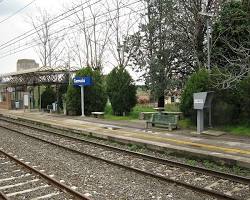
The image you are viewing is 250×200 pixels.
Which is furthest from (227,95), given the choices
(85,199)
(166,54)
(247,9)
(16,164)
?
(85,199)

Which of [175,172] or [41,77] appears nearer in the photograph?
[175,172]

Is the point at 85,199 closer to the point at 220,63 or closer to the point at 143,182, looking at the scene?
the point at 143,182

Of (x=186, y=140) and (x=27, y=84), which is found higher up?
(x=27, y=84)

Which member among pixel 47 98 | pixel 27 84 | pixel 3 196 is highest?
pixel 27 84

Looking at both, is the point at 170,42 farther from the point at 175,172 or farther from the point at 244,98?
the point at 175,172

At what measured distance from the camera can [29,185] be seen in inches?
394

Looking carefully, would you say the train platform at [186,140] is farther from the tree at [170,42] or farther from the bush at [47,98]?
the bush at [47,98]

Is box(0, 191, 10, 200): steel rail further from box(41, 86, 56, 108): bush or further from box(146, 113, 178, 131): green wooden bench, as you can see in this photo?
box(41, 86, 56, 108): bush

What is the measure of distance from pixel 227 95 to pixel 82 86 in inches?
496

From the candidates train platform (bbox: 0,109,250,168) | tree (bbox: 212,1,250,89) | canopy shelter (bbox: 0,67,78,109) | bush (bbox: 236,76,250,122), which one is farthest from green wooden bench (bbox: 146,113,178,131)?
canopy shelter (bbox: 0,67,78,109)

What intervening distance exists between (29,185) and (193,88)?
11.5m

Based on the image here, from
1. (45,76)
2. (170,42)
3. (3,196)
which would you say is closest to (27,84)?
(45,76)

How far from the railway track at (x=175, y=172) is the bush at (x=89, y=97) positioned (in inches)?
527

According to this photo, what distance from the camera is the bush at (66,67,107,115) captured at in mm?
30141
